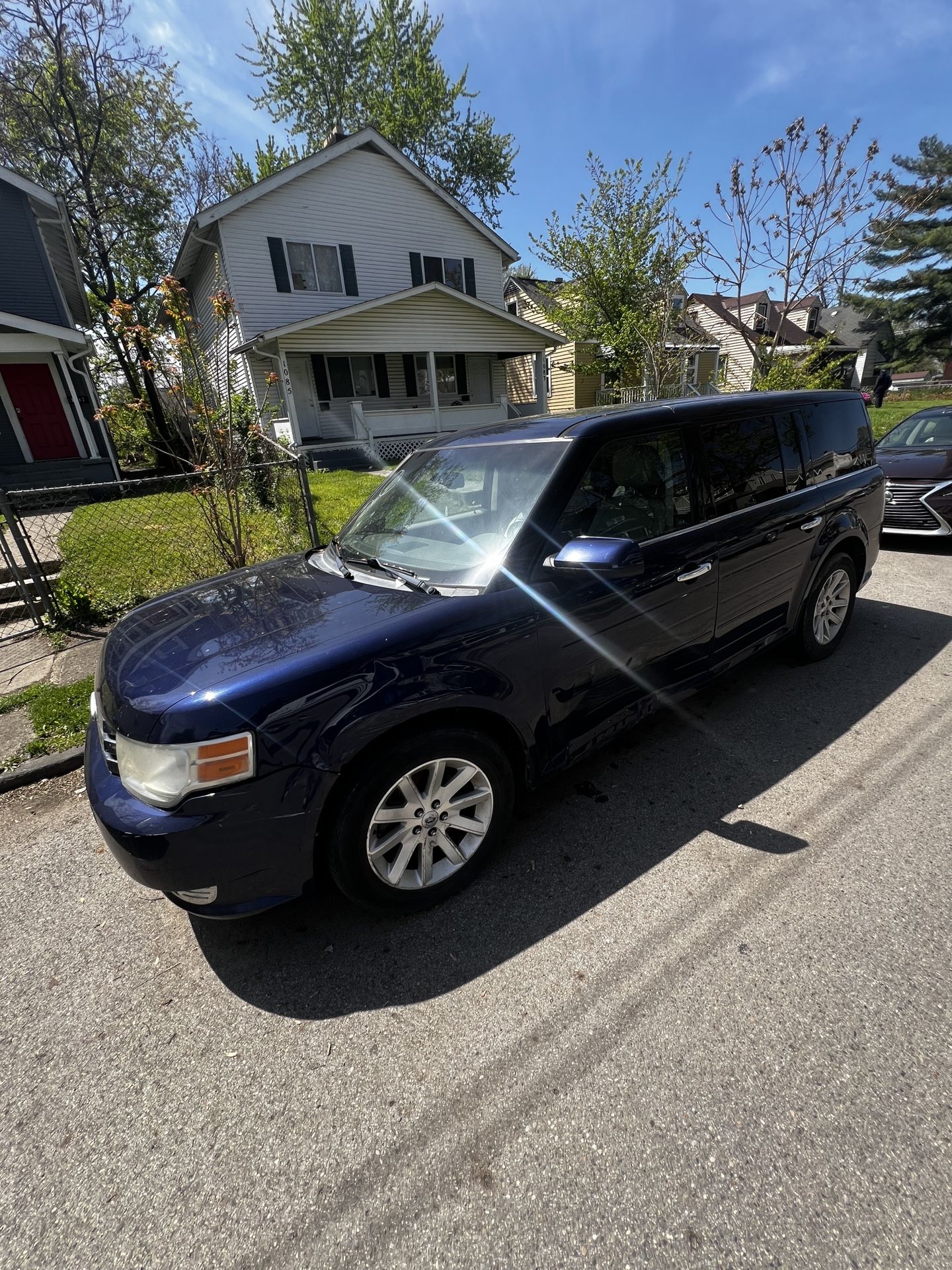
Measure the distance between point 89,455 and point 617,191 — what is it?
654 inches

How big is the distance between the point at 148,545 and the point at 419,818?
21.1 ft

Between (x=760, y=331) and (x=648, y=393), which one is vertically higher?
(x=760, y=331)

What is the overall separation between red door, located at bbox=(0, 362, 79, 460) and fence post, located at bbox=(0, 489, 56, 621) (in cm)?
1110

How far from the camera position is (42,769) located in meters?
3.34

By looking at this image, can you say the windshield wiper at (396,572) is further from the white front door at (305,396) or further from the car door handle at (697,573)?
the white front door at (305,396)

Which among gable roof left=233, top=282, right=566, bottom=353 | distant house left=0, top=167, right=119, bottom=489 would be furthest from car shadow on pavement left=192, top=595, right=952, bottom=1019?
distant house left=0, top=167, right=119, bottom=489

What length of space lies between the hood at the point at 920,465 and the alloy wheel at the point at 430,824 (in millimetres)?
6541

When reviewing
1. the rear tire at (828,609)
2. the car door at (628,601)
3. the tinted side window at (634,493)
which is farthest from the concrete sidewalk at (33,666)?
the rear tire at (828,609)

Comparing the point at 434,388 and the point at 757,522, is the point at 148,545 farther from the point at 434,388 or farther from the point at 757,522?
the point at 434,388

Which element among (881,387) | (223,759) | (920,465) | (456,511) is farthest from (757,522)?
(881,387)

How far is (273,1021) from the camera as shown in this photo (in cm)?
191

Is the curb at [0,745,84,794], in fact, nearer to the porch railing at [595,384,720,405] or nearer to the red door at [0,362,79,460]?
the porch railing at [595,384,720,405]

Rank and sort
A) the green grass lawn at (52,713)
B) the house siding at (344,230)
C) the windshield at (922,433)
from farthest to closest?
the house siding at (344,230), the windshield at (922,433), the green grass lawn at (52,713)

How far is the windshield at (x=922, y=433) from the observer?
24.3 ft
